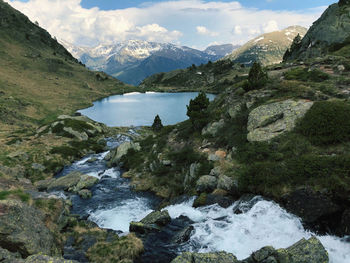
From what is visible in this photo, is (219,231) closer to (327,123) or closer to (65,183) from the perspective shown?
(327,123)

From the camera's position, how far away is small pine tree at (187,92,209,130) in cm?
3597

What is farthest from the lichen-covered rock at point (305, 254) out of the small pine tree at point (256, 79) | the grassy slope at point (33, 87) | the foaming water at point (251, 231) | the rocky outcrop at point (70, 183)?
the grassy slope at point (33, 87)

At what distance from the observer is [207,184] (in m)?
22.6

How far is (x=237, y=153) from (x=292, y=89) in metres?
13.0

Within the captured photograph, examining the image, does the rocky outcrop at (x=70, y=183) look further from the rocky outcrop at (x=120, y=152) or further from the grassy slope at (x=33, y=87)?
the grassy slope at (x=33, y=87)

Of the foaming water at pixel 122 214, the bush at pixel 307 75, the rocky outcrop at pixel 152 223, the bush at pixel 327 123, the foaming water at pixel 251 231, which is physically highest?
the bush at pixel 307 75

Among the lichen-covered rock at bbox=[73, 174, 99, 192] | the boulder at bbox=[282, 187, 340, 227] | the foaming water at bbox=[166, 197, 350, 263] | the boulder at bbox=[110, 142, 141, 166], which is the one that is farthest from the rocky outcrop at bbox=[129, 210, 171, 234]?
the boulder at bbox=[110, 142, 141, 166]

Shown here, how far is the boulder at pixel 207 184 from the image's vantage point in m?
22.4

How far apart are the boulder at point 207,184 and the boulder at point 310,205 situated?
24.6ft

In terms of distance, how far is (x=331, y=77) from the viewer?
32219 mm

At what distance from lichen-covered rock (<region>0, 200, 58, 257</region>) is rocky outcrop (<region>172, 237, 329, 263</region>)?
841 cm

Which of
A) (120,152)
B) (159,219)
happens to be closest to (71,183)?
(120,152)

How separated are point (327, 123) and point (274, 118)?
18.4 feet

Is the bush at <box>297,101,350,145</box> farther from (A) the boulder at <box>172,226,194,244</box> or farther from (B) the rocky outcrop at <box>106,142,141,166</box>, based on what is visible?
(B) the rocky outcrop at <box>106,142,141,166</box>
